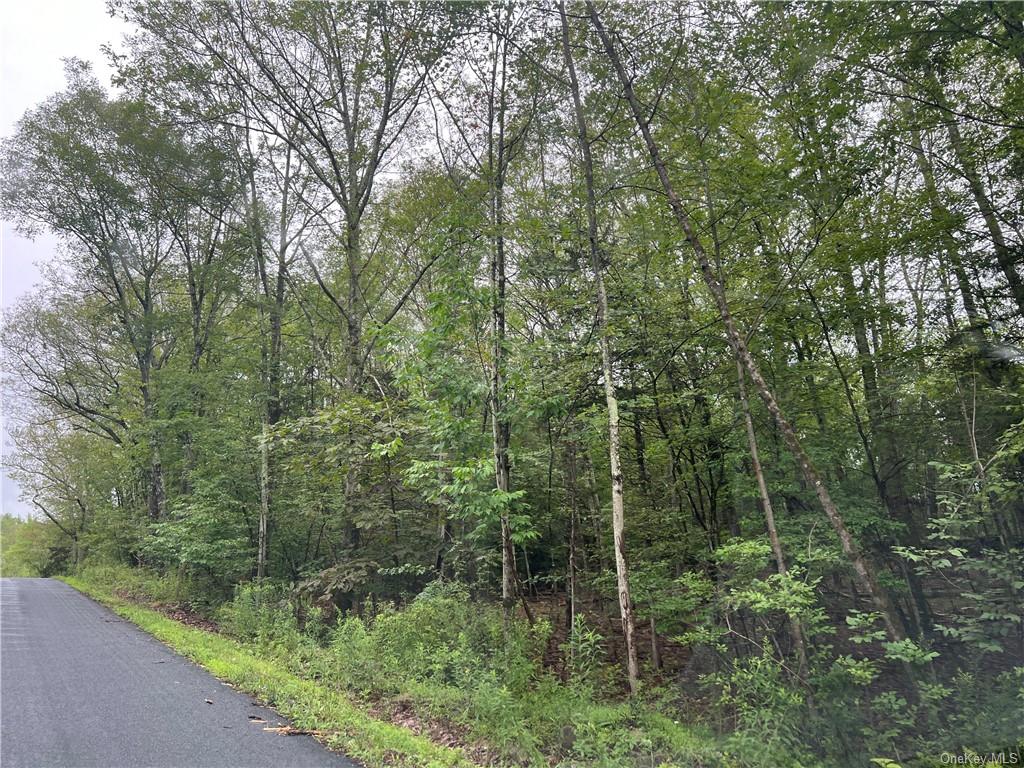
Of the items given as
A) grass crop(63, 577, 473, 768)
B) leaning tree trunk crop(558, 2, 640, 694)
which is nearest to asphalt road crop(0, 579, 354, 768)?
grass crop(63, 577, 473, 768)

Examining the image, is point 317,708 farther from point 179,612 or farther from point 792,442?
point 179,612

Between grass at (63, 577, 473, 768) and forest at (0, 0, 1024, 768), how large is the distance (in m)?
0.21

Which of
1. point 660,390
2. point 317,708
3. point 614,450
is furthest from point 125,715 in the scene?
point 660,390

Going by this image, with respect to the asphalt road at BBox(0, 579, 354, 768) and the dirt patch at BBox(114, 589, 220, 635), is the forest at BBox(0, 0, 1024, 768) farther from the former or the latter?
the asphalt road at BBox(0, 579, 354, 768)

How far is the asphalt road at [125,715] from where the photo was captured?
3.93 metres

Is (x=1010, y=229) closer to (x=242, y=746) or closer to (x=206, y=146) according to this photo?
(x=242, y=746)

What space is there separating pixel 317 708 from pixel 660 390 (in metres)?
6.21

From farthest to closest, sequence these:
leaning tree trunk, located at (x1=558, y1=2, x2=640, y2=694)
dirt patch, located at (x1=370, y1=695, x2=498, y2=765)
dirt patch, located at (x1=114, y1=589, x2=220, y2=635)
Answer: dirt patch, located at (x1=114, y1=589, x2=220, y2=635), leaning tree trunk, located at (x1=558, y1=2, x2=640, y2=694), dirt patch, located at (x1=370, y1=695, x2=498, y2=765)

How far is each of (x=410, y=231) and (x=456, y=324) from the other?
6.61m

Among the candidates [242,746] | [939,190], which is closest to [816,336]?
[939,190]

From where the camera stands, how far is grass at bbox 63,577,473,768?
165 inches

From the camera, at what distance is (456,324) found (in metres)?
7.33

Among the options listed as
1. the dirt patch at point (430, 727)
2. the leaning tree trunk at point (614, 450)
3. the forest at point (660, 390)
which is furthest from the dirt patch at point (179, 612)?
the leaning tree trunk at point (614, 450)

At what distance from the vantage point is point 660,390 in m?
8.41
